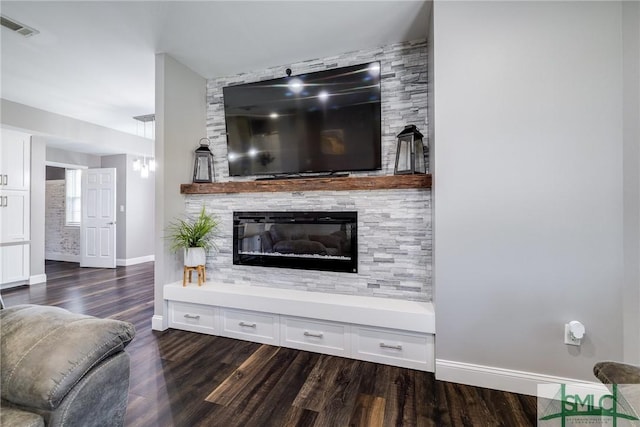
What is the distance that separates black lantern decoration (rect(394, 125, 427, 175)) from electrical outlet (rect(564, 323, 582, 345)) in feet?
4.28

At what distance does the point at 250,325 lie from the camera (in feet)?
7.68

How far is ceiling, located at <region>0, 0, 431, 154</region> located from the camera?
2.01 meters

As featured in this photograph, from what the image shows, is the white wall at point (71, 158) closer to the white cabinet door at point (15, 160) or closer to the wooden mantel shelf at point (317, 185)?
the white cabinet door at point (15, 160)

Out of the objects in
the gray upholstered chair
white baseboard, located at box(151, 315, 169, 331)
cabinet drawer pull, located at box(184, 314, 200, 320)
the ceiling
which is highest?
the ceiling

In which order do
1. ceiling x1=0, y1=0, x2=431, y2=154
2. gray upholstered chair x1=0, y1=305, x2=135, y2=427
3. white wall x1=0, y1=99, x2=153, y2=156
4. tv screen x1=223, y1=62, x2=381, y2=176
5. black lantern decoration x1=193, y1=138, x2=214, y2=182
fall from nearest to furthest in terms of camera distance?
gray upholstered chair x1=0, y1=305, x2=135, y2=427, ceiling x1=0, y1=0, x2=431, y2=154, tv screen x1=223, y1=62, x2=381, y2=176, black lantern decoration x1=193, y1=138, x2=214, y2=182, white wall x1=0, y1=99, x2=153, y2=156

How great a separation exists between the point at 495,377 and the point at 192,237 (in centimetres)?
255

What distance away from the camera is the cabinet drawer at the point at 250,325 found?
228 centimetres

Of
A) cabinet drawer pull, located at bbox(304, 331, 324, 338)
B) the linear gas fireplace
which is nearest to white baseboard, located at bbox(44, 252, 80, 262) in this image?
the linear gas fireplace

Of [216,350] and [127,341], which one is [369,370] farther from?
[127,341]

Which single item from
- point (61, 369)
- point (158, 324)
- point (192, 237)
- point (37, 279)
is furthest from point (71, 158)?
point (61, 369)

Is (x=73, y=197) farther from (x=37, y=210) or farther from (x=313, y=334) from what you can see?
(x=313, y=334)

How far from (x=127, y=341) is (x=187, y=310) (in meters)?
1.58

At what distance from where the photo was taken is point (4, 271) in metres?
3.82

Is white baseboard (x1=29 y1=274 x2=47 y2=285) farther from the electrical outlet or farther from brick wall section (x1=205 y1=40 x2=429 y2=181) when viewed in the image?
the electrical outlet
